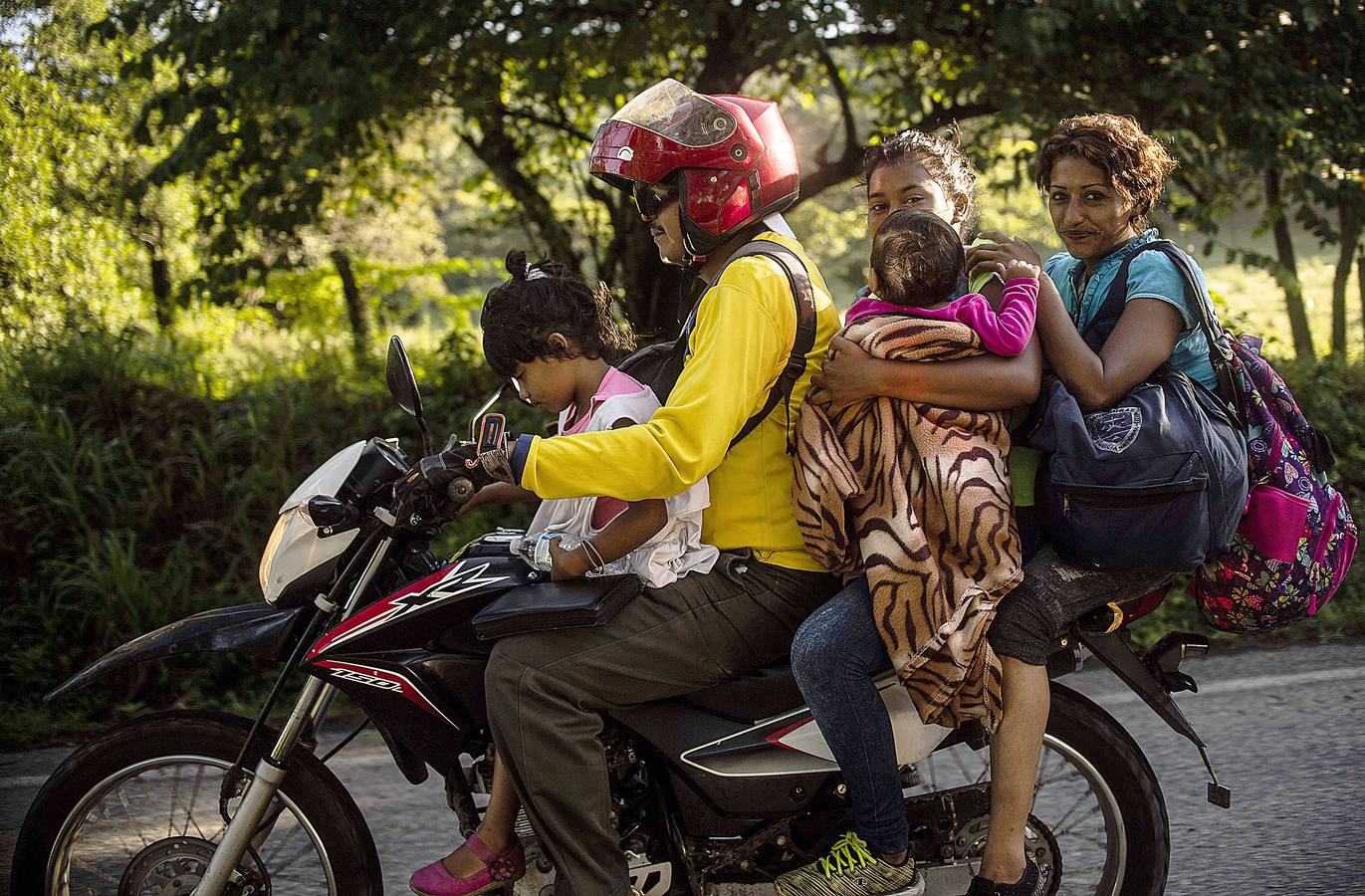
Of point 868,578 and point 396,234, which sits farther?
point 396,234

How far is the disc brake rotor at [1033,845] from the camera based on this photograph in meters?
2.77

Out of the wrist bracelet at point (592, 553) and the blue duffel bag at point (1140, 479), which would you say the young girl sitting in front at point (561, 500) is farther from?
the blue duffel bag at point (1140, 479)

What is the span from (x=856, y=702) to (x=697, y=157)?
3.78 ft

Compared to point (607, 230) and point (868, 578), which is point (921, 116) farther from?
point (868, 578)

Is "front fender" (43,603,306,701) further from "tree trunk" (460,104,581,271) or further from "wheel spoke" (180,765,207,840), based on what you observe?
"tree trunk" (460,104,581,271)

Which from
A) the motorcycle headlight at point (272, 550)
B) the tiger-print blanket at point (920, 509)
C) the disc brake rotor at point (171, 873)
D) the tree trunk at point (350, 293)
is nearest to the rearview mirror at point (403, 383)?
the motorcycle headlight at point (272, 550)

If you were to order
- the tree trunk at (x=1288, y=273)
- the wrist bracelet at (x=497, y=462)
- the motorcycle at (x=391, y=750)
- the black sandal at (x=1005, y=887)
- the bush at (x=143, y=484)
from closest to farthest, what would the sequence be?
the wrist bracelet at (x=497, y=462) → the motorcycle at (x=391, y=750) → the black sandal at (x=1005, y=887) → the bush at (x=143, y=484) → the tree trunk at (x=1288, y=273)

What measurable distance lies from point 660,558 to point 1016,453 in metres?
0.79

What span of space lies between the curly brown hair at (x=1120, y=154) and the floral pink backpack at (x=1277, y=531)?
1.42ft

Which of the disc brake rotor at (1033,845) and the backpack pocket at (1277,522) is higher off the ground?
the backpack pocket at (1277,522)

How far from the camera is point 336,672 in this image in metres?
2.50

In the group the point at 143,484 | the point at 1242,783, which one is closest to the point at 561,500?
the point at 1242,783

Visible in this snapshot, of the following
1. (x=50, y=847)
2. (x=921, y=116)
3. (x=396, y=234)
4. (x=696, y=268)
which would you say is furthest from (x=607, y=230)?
(x=396, y=234)

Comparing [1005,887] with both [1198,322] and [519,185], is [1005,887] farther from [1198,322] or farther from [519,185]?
[519,185]
